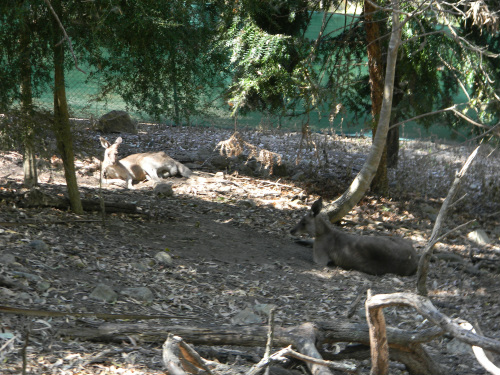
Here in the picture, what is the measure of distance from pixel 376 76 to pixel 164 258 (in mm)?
5510

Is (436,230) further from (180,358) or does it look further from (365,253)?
(180,358)

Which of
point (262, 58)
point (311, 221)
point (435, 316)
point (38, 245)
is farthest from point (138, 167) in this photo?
point (435, 316)

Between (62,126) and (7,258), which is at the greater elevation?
(62,126)

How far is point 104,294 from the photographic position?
518cm

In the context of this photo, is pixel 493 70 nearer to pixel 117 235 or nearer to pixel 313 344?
pixel 117 235

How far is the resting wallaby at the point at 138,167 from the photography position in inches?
408

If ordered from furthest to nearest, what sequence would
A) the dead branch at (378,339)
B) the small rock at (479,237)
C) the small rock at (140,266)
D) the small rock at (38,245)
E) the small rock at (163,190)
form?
1. the small rock at (163,190)
2. the small rock at (479,237)
3. the small rock at (140,266)
4. the small rock at (38,245)
5. the dead branch at (378,339)

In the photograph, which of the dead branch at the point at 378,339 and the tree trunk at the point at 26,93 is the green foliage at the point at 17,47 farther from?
the dead branch at the point at 378,339

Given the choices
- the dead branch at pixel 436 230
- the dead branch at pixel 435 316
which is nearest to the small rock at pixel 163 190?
the dead branch at pixel 436 230

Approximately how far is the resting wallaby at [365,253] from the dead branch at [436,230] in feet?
4.31

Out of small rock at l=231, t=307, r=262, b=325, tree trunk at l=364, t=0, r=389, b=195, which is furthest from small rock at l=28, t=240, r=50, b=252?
tree trunk at l=364, t=0, r=389, b=195

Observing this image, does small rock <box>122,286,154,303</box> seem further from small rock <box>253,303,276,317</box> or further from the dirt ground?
small rock <box>253,303,276,317</box>

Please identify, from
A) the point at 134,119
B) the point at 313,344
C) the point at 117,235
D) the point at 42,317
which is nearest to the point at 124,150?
the point at 134,119

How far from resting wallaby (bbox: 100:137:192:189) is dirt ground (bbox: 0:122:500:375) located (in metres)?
0.28
